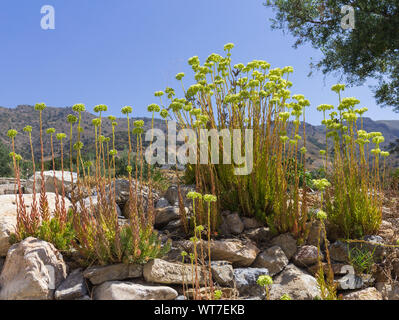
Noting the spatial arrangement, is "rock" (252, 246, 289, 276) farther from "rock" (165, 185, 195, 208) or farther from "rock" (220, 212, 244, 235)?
"rock" (165, 185, 195, 208)

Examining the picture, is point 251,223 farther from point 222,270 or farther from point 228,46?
point 228,46

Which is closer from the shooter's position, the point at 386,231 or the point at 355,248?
the point at 355,248

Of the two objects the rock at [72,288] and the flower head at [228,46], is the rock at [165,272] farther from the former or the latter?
the flower head at [228,46]

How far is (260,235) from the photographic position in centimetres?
379

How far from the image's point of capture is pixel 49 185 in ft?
18.5

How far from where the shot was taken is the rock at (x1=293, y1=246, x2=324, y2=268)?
3420 mm

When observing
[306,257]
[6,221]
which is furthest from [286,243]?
[6,221]

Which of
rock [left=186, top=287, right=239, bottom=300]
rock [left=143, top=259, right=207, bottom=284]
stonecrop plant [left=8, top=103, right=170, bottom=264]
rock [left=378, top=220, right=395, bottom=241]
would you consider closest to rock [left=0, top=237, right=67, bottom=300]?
stonecrop plant [left=8, top=103, right=170, bottom=264]

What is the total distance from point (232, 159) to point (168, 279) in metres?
1.76

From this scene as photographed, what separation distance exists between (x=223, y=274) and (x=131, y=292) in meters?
0.83

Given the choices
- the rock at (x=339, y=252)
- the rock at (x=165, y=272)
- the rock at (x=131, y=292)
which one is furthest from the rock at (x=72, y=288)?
the rock at (x=339, y=252)

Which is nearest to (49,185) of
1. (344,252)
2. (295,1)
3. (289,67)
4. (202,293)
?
(202,293)

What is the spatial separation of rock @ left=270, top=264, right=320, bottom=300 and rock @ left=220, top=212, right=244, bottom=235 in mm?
721

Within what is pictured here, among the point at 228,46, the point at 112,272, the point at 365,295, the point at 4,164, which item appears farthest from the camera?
the point at 4,164
